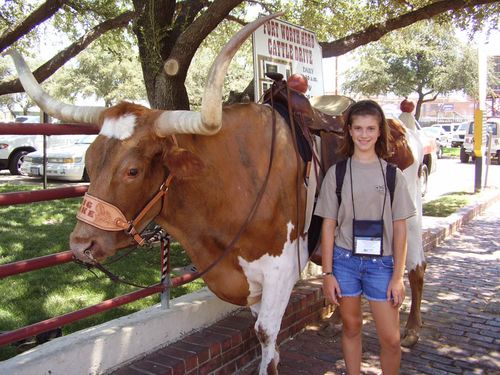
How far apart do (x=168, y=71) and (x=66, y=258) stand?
→ 3064 mm

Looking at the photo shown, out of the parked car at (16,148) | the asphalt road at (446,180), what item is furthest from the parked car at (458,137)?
the parked car at (16,148)

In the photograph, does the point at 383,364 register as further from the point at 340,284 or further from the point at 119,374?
the point at 119,374

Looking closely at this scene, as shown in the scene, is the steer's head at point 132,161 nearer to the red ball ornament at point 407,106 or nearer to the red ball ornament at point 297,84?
the red ball ornament at point 297,84

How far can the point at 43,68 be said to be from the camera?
21.2 ft

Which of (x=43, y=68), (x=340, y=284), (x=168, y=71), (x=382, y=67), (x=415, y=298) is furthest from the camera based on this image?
(x=382, y=67)

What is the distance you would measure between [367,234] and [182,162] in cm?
120

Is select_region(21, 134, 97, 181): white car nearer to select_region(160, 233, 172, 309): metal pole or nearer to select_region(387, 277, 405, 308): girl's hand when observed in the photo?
select_region(160, 233, 172, 309): metal pole

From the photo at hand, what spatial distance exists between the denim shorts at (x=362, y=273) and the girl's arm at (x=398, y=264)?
4 centimetres

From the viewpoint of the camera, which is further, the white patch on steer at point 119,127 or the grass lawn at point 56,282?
the grass lawn at point 56,282

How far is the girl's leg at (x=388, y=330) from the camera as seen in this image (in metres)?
3.02

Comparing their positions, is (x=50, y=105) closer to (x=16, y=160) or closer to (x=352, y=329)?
(x=352, y=329)

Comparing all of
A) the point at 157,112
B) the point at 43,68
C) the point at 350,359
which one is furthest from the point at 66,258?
the point at 43,68

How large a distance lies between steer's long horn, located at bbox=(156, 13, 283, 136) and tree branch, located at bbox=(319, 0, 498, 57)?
5.04 meters

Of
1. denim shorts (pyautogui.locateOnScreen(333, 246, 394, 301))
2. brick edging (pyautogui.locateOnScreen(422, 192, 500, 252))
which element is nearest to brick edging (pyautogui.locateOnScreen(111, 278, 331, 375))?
denim shorts (pyautogui.locateOnScreen(333, 246, 394, 301))
